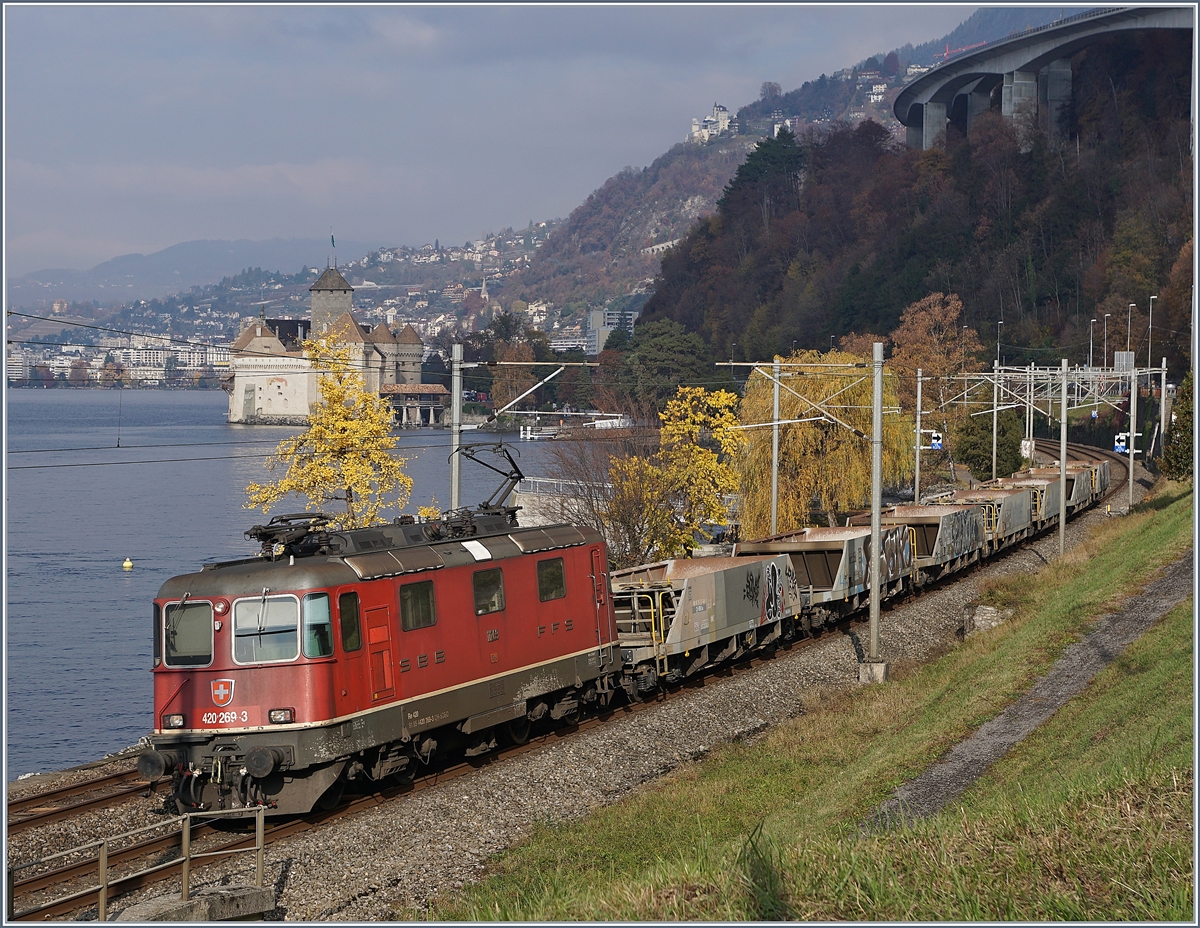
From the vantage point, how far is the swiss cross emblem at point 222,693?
54.4 feet

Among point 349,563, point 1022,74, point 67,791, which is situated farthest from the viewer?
point 1022,74

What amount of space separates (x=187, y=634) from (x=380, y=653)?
103 inches

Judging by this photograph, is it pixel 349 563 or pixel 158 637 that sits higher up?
pixel 349 563

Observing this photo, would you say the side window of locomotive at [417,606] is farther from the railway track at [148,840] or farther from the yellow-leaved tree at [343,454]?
the yellow-leaved tree at [343,454]

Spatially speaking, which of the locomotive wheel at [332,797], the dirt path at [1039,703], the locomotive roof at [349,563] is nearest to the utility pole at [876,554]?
the dirt path at [1039,703]

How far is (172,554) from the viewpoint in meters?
68.1

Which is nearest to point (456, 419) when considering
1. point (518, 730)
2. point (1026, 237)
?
point (518, 730)

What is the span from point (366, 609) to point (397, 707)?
1534 mm

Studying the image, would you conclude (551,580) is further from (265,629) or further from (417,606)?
(265,629)

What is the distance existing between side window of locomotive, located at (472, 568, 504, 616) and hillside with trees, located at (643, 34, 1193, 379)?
74.6 meters

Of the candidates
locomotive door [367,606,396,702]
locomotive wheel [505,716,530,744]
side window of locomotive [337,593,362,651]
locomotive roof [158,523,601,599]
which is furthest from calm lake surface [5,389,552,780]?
locomotive wheel [505,716,530,744]

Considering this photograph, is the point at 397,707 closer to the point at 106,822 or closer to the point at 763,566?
the point at 106,822

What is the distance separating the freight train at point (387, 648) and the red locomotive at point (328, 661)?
0.03 m

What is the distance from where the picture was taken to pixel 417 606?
18219 mm
